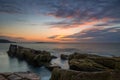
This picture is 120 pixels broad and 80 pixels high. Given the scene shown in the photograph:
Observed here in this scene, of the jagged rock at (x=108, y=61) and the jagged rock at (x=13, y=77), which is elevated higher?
the jagged rock at (x=13, y=77)

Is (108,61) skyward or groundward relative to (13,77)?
groundward

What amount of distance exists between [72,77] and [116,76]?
3948 mm

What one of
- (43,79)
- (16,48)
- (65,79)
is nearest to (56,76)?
(65,79)

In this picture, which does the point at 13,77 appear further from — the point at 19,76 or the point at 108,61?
the point at 108,61

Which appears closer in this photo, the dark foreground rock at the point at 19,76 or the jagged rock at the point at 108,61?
the dark foreground rock at the point at 19,76

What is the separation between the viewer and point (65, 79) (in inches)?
701

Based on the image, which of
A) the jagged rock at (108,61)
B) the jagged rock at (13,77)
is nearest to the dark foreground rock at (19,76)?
the jagged rock at (13,77)

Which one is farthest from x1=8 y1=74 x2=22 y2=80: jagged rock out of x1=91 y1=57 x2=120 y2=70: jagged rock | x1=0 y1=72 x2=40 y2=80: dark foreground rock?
x1=91 y1=57 x2=120 y2=70: jagged rock

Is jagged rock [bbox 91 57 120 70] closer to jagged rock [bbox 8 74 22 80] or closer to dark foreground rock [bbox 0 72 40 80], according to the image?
dark foreground rock [bbox 0 72 40 80]

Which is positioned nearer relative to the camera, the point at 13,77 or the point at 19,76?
the point at 13,77

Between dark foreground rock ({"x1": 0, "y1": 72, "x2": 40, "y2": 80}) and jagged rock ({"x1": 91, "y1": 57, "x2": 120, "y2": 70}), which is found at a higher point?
dark foreground rock ({"x1": 0, "y1": 72, "x2": 40, "y2": 80})

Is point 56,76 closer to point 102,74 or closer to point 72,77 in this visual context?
point 72,77

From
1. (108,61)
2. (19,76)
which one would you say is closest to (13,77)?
(19,76)

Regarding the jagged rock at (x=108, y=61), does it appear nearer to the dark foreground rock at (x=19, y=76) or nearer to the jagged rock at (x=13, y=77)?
the dark foreground rock at (x=19, y=76)
